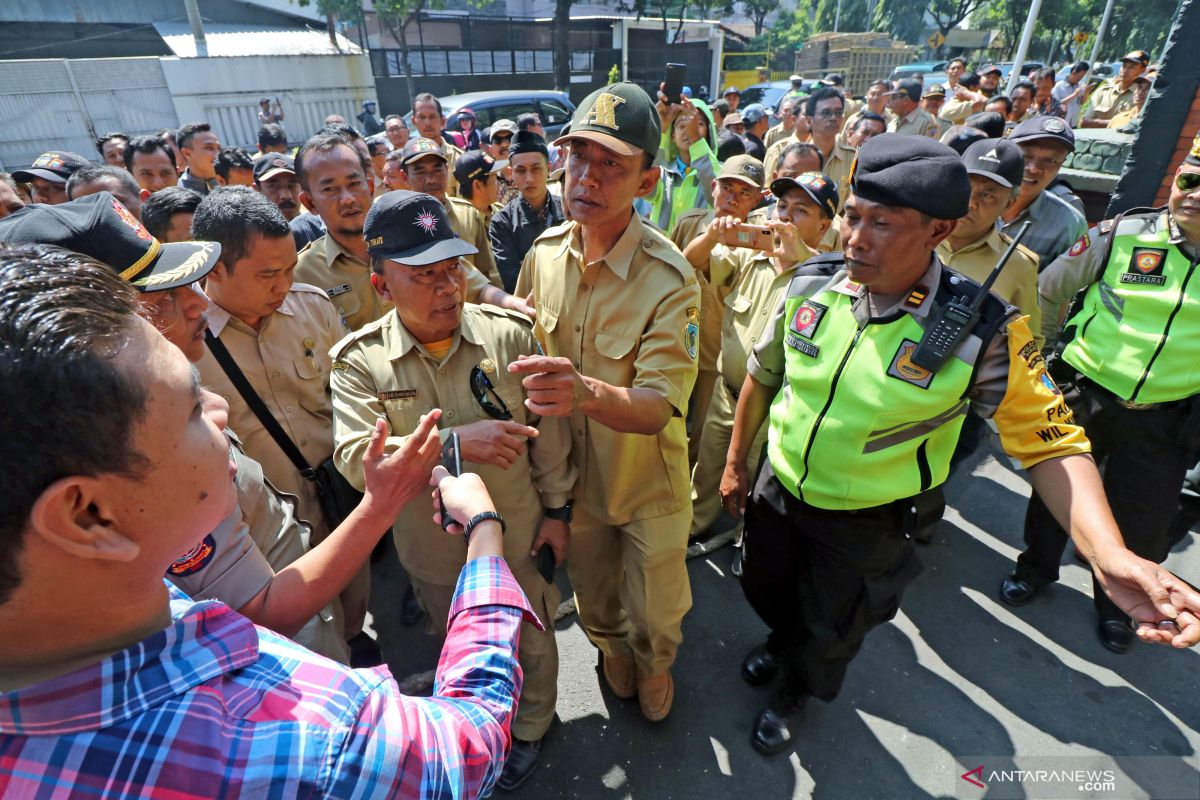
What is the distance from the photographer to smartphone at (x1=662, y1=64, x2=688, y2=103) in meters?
5.40

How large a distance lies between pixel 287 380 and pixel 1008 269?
129 inches

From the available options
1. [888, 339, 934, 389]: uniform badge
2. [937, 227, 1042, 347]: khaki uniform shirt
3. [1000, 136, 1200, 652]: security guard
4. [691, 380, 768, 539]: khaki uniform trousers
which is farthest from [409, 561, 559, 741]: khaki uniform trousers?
[1000, 136, 1200, 652]: security guard

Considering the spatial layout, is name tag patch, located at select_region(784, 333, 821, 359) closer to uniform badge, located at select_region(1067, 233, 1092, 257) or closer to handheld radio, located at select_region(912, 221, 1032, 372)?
handheld radio, located at select_region(912, 221, 1032, 372)

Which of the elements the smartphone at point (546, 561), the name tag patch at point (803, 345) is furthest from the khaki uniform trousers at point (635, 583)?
the name tag patch at point (803, 345)

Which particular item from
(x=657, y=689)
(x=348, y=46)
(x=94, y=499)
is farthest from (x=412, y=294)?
(x=348, y=46)

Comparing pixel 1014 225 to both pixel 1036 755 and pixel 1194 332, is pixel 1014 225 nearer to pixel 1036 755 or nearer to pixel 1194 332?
pixel 1194 332

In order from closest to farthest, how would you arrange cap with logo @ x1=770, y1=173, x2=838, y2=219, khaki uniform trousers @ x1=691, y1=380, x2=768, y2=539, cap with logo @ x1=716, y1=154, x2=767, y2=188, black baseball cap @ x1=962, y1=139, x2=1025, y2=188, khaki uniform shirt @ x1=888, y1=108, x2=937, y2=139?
black baseball cap @ x1=962, y1=139, x2=1025, y2=188, cap with logo @ x1=770, y1=173, x2=838, y2=219, khaki uniform trousers @ x1=691, y1=380, x2=768, y2=539, cap with logo @ x1=716, y1=154, x2=767, y2=188, khaki uniform shirt @ x1=888, y1=108, x2=937, y2=139

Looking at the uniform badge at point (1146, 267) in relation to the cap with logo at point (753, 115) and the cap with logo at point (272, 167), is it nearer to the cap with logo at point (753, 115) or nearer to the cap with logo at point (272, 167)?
the cap with logo at point (272, 167)

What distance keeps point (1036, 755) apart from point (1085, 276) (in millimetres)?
2142

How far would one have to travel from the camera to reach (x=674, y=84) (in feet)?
18.1

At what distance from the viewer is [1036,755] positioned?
2.44m

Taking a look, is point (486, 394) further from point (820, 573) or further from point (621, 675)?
point (621, 675)

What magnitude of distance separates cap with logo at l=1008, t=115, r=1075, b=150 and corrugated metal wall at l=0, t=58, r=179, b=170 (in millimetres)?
17477

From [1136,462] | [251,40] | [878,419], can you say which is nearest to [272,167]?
[878,419]
